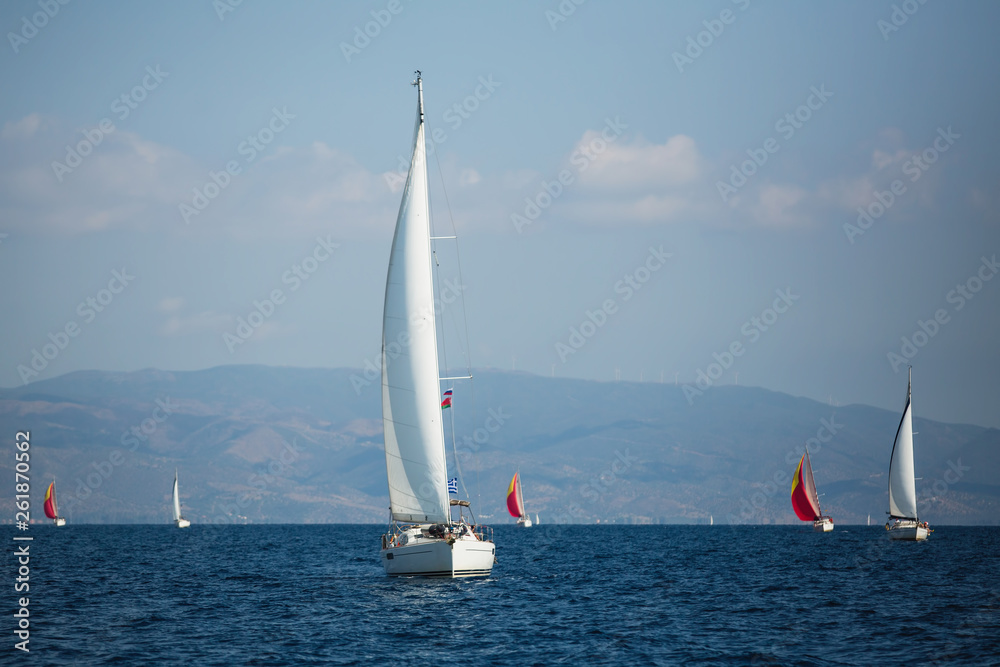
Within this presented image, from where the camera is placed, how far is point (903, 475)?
9662 centimetres

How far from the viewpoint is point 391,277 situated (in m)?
45.4

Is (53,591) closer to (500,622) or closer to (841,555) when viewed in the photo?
(500,622)

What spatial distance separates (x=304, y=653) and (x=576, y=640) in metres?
9.47

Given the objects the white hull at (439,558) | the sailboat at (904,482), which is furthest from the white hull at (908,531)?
the white hull at (439,558)

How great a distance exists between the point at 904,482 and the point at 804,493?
3239cm

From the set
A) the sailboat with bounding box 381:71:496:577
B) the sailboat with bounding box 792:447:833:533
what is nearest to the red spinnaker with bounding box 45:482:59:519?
the sailboat with bounding box 792:447:833:533

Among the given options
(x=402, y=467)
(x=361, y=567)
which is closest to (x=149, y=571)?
(x=361, y=567)

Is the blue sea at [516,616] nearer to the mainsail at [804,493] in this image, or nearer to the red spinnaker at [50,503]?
the mainsail at [804,493]

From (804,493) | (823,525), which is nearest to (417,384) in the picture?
(804,493)

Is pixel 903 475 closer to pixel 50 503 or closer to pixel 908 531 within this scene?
pixel 908 531

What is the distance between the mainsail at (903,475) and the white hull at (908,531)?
158cm

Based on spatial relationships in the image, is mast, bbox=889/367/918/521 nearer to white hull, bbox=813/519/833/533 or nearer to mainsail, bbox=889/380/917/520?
mainsail, bbox=889/380/917/520

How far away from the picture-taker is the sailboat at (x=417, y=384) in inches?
1780

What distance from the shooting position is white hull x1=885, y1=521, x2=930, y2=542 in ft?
329
